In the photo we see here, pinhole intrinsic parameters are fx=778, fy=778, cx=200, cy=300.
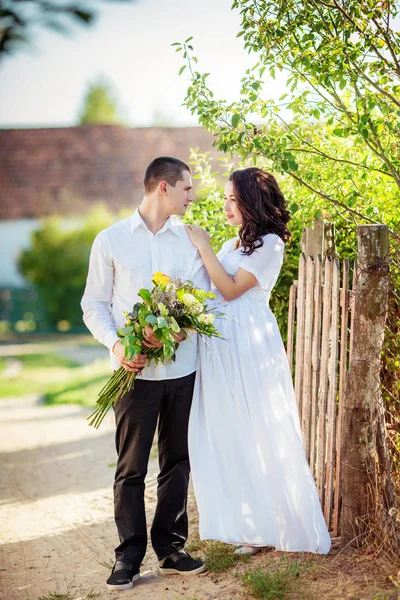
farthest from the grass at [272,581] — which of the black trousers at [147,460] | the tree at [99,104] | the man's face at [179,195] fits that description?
the tree at [99,104]

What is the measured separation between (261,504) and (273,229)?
1.62 meters

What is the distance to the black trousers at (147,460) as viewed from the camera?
14.3 ft

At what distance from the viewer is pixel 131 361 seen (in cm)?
415

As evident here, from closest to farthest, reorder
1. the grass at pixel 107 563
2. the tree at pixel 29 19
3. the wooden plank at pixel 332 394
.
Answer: the tree at pixel 29 19, the wooden plank at pixel 332 394, the grass at pixel 107 563

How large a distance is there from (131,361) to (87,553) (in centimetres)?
184

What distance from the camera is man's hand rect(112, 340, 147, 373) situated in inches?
163

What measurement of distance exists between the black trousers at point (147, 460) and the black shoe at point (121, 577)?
0.04 m

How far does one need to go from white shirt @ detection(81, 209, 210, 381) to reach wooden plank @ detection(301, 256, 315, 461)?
0.92 meters

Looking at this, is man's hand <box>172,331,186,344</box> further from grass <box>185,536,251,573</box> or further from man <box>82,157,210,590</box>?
grass <box>185,536,251,573</box>

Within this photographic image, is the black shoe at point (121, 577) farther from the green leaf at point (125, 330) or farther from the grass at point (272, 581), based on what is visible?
the green leaf at point (125, 330)

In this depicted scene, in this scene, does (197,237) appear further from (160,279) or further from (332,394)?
(332,394)

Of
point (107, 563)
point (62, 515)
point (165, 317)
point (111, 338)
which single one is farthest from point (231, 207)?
point (62, 515)

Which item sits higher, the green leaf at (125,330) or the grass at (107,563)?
the green leaf at (125,330)

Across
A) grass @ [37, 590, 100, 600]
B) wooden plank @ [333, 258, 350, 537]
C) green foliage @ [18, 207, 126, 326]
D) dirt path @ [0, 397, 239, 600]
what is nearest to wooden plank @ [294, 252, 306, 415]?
wooden plank @ [333, 258, 350, 537]
